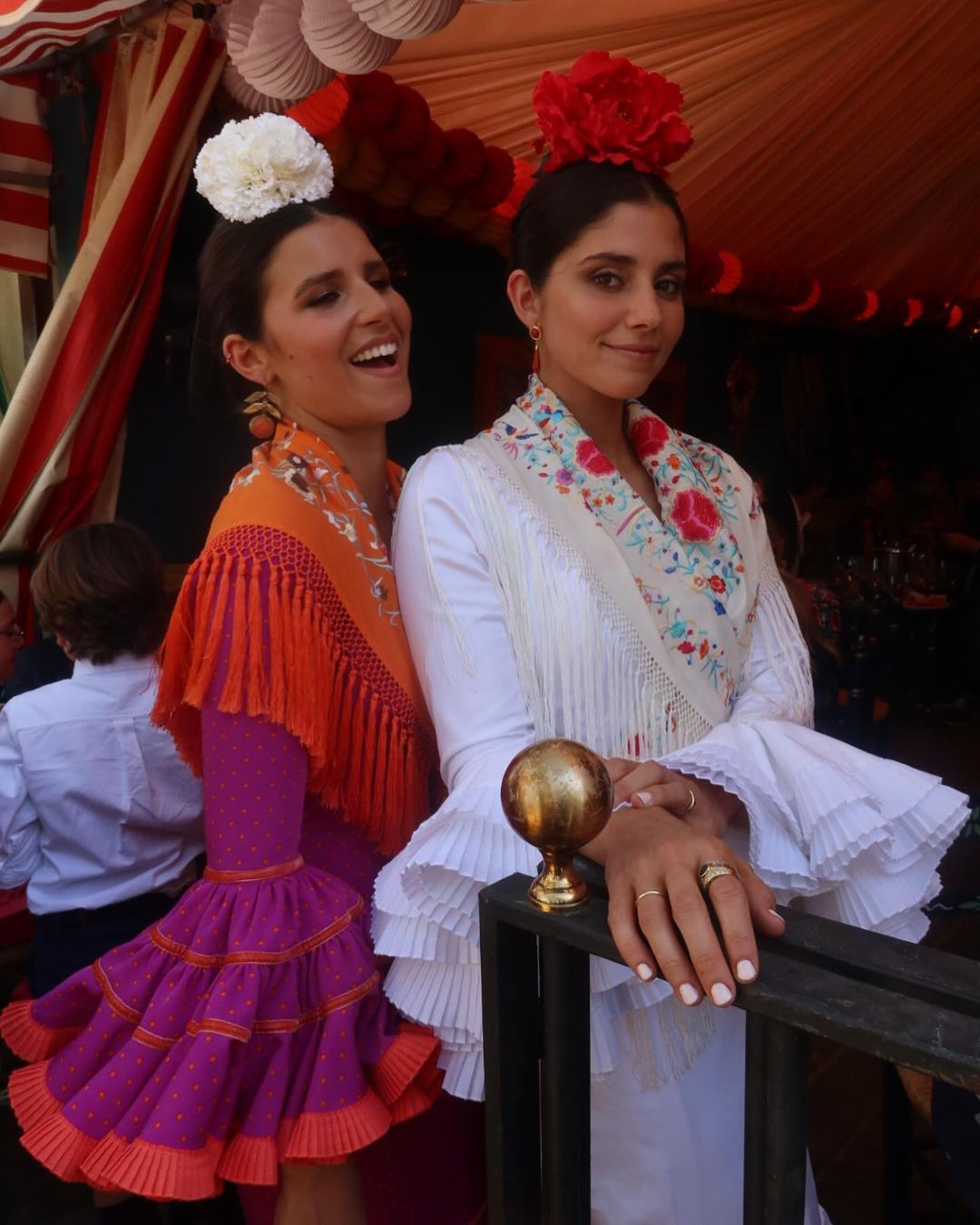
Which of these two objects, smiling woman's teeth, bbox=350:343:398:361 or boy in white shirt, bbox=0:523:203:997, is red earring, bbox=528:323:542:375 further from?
boy in white shirt, bbox=0:523:203:997

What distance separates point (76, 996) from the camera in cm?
114

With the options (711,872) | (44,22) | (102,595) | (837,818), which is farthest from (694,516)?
(44,22)

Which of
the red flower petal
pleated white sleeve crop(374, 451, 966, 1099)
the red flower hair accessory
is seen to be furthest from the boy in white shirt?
the red flower hair accessory

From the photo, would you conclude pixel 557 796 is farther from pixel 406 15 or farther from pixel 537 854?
pixel 406 15

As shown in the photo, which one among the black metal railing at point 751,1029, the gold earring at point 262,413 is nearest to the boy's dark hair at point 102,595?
the gold earring at point 262,413

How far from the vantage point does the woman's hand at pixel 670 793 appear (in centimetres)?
82

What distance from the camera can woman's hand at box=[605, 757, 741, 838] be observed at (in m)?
0.82

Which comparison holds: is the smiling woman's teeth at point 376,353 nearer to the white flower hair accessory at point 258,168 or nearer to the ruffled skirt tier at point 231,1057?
the white flower hair accessory at point 258,168

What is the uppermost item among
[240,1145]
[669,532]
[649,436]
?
[649,436]

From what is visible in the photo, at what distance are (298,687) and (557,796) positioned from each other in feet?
1.90

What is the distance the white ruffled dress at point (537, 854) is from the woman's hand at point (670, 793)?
0.09 feet

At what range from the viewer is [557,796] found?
1.78ft

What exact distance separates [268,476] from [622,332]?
0.47 m

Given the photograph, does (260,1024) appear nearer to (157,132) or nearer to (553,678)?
(553,678)
